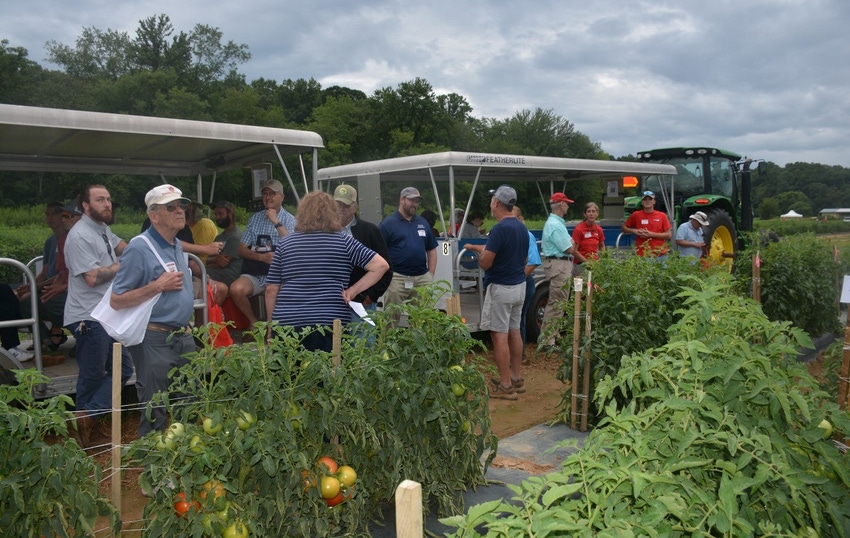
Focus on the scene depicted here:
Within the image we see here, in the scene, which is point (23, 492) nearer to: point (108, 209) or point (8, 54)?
point (108, 209)

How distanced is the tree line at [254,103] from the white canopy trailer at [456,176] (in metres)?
11.8

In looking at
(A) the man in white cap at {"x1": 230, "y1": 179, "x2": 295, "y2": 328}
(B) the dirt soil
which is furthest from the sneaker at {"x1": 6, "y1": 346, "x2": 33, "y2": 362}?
(A) the man in white cap at {"x1": 230, "y1": 179, "x2": 295, "y2": 328}

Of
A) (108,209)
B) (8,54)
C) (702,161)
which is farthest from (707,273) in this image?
(8,54)

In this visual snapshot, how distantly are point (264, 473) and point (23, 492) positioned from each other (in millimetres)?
899

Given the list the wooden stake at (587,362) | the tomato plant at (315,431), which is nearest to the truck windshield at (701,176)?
the wooden stake at (587,362)

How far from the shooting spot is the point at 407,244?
665 cm

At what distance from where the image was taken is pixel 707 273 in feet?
19.6

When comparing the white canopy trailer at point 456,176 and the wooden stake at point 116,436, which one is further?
the white canopy trailer at point 456,176

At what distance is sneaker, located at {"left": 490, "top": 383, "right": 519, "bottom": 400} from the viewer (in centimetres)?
650

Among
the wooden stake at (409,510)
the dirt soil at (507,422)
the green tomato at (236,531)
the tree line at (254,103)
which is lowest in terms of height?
the dirt soil at (507,422)

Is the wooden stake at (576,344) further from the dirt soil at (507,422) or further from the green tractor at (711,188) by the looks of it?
the green tractor at (711,188)

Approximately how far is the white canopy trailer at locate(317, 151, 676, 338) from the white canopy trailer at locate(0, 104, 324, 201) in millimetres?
1830

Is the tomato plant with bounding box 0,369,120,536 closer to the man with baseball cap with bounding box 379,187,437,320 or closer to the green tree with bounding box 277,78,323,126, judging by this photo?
the man with baseball cap with bounding box 379,187,437,320

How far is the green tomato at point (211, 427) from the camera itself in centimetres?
292
